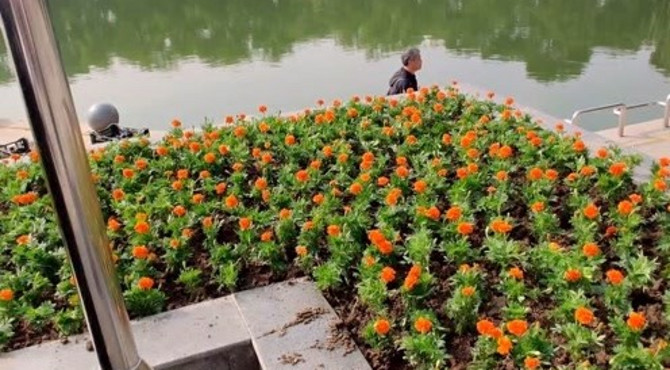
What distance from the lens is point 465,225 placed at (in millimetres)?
2936

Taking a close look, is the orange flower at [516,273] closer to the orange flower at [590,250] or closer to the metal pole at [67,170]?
the orange flower at [590,250]

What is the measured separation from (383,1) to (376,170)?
1614 cm

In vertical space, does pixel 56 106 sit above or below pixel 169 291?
above

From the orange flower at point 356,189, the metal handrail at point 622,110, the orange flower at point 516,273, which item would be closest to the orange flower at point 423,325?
the orange flower at point 516,273

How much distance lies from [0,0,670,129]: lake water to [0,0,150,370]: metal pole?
7.69 meters

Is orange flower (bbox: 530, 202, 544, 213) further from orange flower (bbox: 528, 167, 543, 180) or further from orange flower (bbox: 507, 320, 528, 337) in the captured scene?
orange flower (bbox: 507, 320, 528, 337)

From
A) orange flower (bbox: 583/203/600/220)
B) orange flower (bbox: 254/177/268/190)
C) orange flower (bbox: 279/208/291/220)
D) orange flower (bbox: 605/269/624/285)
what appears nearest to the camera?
orange flower (bbox: 605/269/624/285)

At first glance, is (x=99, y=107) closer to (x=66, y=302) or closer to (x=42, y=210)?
(x=42, y=210)

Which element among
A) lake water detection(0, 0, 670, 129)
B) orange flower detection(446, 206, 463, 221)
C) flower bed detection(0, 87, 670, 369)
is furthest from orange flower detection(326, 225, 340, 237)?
lake water detection(0, 0, 670, 129)

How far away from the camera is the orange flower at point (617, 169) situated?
3383 mm

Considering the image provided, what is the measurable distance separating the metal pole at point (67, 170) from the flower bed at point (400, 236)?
1.26 meters

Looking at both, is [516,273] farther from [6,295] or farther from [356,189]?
[6,295]

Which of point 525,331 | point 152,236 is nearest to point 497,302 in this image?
point 525,331

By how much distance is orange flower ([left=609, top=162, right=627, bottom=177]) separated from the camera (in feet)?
11.1
